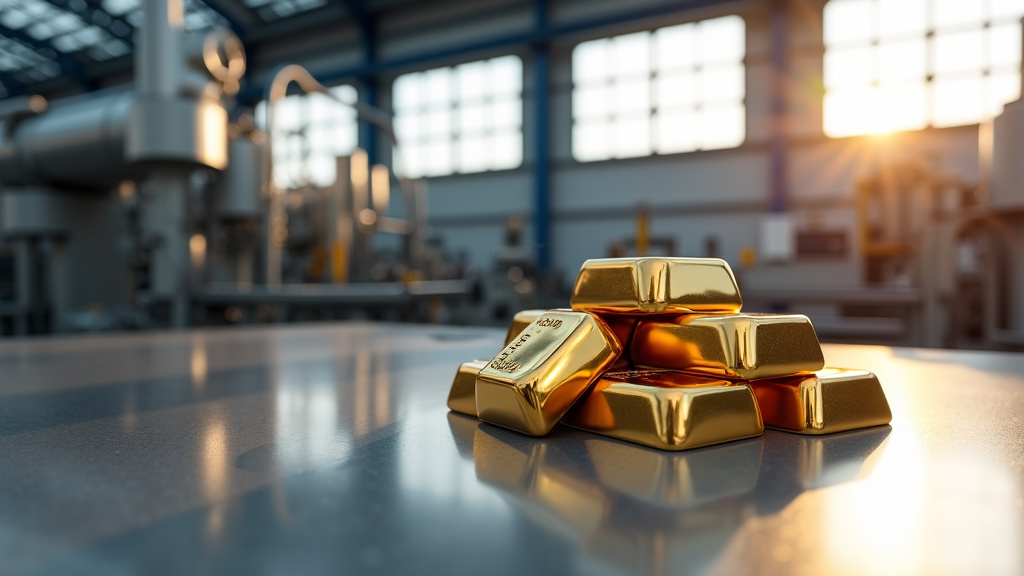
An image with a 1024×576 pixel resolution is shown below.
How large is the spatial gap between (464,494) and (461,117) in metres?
8.99

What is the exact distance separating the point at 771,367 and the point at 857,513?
153mm

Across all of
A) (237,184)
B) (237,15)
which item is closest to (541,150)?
(237,184)

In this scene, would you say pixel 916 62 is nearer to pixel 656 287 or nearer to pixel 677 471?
pixel 656 287

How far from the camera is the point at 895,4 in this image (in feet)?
22.1

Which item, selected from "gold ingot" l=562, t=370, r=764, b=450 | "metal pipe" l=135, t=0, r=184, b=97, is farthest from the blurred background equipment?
"gold ingot" l=562, t=370, r=764, b=450

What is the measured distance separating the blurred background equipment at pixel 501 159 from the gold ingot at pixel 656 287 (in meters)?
2.20

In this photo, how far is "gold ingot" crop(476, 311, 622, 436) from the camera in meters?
0.40

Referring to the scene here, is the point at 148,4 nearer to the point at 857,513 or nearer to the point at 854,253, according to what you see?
the point at 857,513

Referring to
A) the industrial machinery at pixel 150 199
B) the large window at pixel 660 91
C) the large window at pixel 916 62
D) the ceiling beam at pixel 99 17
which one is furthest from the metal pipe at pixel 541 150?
the ceiling beam at pixel 99 17

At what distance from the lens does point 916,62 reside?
21.8 feet

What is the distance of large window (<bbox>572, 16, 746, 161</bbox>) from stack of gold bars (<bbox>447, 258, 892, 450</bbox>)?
751cm

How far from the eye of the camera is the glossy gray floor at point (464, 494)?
0.23 meters

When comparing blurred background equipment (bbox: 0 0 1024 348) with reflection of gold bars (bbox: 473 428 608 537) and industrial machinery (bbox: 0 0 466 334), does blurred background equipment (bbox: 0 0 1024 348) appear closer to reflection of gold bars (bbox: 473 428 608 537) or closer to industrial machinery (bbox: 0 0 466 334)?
industrial machinery (bbox: 0 0 466 334)

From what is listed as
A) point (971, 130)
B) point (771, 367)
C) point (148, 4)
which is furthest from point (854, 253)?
point (771, 367)
